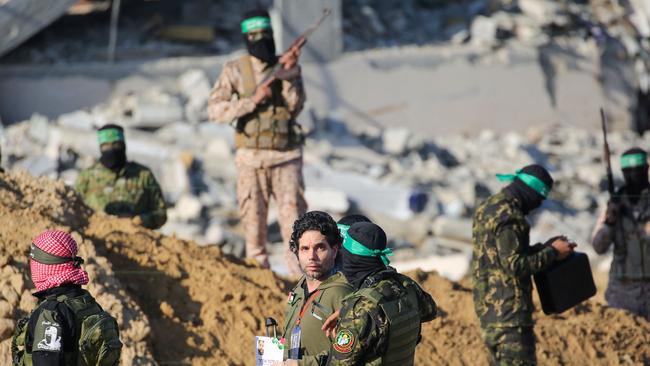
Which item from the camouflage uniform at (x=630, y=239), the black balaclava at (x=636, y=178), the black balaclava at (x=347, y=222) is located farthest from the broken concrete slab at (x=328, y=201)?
the black balaclava at (x=347, y=222)

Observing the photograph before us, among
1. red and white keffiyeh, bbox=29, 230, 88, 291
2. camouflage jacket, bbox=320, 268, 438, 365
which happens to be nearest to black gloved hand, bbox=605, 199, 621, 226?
Answer: camouflage jacket, bbox=320, 268, 438, 365

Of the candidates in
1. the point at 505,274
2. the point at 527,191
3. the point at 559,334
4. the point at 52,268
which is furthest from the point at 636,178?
the point at 52,268

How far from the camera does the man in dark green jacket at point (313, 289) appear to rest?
511 cm

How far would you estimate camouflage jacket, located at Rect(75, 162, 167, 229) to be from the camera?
29.4ft

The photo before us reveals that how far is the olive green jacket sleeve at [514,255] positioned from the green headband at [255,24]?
108 inches

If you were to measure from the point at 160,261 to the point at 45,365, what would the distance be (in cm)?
333

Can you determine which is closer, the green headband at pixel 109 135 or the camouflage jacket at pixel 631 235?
the camouflage jacket at pixel 631 235

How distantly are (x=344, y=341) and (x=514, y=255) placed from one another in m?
2.29

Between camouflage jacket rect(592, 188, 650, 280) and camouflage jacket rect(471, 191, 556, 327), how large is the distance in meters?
1.80

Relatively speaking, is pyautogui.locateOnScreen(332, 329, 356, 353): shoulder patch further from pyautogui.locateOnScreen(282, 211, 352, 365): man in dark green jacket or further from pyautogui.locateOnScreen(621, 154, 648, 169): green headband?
pyautogui.locateOnScreen(621, 154, 648, 169): green headband

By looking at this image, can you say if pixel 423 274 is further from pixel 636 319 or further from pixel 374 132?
pixel 374 132

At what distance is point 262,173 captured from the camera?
8.95 metres

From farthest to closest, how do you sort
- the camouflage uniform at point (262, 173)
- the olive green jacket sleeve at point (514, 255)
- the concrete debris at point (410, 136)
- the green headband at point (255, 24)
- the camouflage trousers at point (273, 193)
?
the concrete debris at point (410, 136) → the camouflage trousers at point (273, 193) → the camouflage uniform at point (262, 173) → the green headband at point (255, 24) → the olive green jacket sleeve at point (514, 255)

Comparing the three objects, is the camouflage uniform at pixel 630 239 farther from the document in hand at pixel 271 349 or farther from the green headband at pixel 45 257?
the green headband at pixel 45 257
